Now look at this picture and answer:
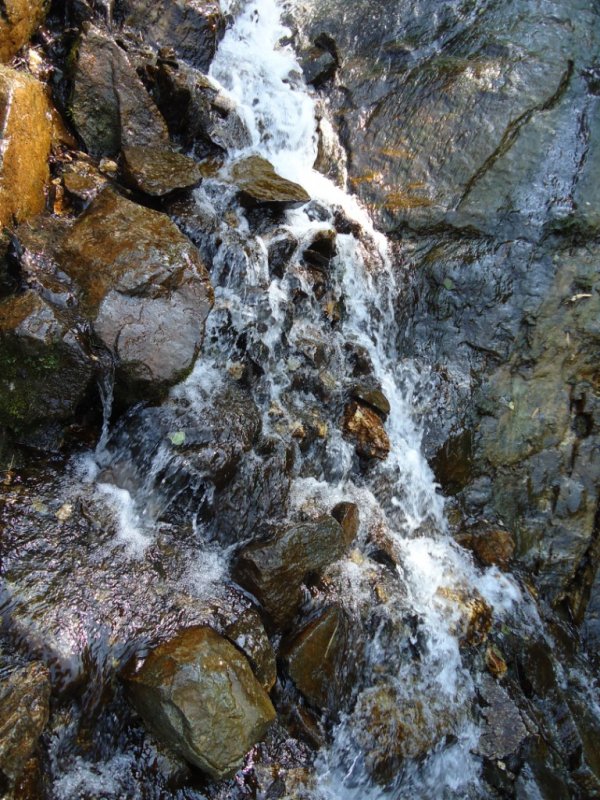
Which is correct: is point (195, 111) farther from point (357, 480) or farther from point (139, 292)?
point (357, 480)

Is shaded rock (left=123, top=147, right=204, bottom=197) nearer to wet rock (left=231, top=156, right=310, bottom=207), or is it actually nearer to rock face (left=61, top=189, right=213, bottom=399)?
wet rock (left=231, top=156, right=310, bottom=207)

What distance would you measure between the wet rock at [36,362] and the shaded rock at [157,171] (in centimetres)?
207

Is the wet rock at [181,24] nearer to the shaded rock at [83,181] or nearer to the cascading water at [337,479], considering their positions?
the cascading water at [337,479]

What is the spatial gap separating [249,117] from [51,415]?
17.4 feet

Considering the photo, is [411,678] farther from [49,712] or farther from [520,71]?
[520,71]

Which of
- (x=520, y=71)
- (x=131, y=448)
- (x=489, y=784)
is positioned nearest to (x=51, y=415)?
(x=131, y=448)

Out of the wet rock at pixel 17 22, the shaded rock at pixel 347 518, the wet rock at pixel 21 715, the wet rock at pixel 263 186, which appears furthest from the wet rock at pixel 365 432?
the wet rock at pixel 17 22

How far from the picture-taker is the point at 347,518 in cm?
487

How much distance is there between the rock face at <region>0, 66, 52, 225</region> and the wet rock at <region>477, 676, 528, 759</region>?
5.61 meters

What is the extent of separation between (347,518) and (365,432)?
1.08 meters

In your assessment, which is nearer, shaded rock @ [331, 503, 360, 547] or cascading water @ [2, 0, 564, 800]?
cascading water @ [2, 0, 564, 800]

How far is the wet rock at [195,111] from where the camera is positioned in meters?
6.32

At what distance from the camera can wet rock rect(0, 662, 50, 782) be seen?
8.57 feet

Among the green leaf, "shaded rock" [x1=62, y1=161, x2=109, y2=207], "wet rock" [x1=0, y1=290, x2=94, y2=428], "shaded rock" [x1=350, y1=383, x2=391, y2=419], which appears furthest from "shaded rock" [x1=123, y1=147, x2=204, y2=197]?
"shaded rock" [x1=350, y1=383, x2=391, y2=419]
